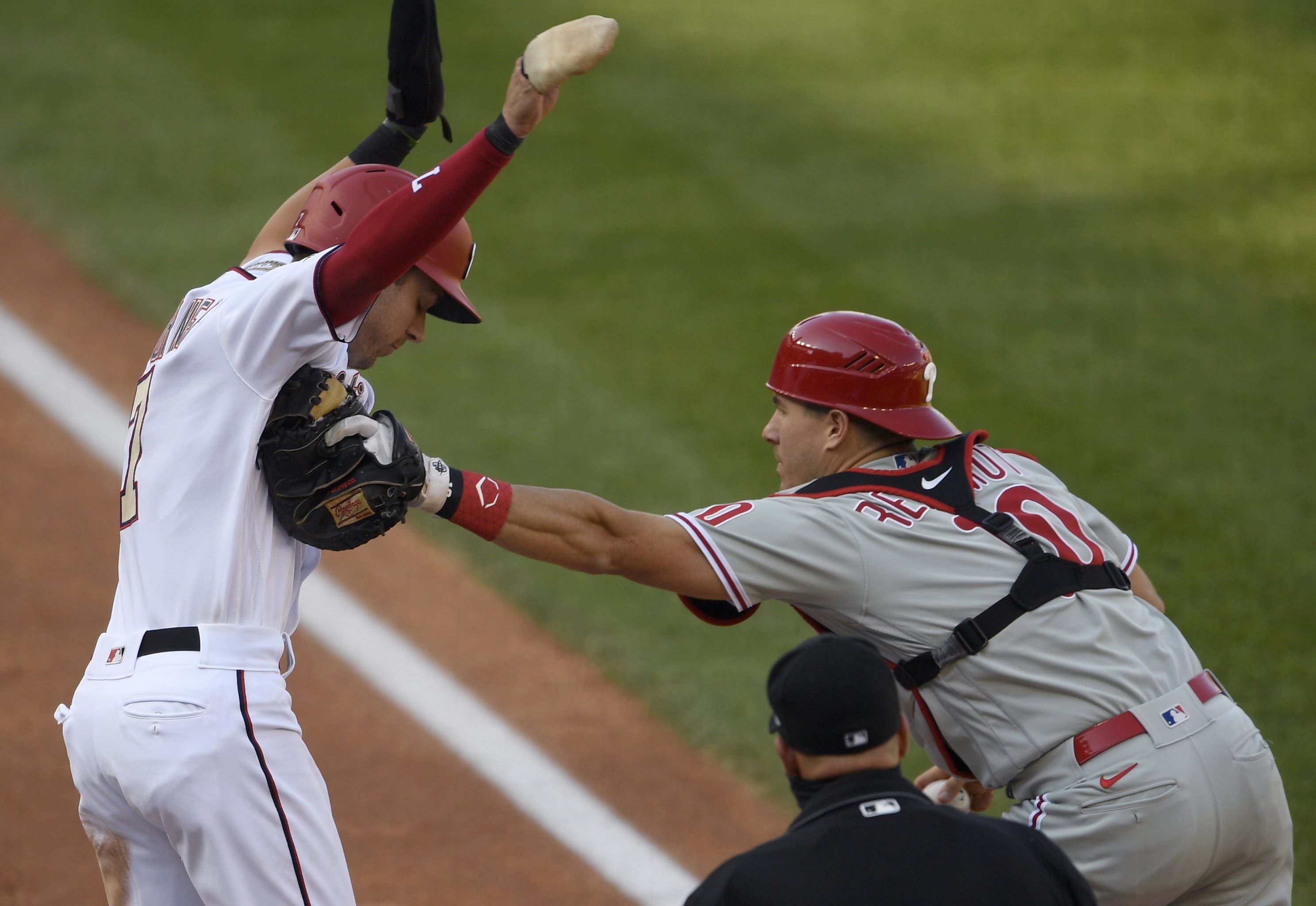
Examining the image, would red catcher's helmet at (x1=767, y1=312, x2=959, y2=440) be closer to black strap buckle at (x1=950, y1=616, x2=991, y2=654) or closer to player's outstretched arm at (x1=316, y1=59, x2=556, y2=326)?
black strap buckle at (x1=950, y1=616, x2=991, y2=654)

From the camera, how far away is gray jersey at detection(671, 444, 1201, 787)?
329 centimetres

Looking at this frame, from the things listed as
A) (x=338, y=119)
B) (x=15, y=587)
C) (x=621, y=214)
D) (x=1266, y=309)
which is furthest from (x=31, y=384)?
(x=1266, y=309)

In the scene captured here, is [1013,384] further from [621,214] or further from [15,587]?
[15,587]

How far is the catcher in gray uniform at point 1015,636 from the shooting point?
3.25 metres

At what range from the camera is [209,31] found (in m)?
10.7

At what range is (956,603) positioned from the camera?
330cm

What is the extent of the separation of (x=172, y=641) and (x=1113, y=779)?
7.08 feet

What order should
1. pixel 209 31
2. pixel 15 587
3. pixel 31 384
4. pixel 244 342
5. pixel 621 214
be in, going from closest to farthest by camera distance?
1. pixel 244 342
2. pixel 15 587
3. pixel 31 384
4. pixel 621 214
5. pixel 209 31

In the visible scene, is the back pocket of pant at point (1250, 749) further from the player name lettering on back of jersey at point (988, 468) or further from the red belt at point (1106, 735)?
the player name lettering on back of jersey at point (988, 468)

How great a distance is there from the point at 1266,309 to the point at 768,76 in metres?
4.24

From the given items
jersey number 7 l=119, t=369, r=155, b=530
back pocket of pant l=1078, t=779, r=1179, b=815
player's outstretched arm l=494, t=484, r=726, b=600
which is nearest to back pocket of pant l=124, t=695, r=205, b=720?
jersey number 7 l=119, t=369, r=155, b=530

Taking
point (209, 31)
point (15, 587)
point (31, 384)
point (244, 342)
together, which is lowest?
point (15, 587)

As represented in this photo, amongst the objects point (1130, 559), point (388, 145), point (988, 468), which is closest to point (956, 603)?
point (988, 468)

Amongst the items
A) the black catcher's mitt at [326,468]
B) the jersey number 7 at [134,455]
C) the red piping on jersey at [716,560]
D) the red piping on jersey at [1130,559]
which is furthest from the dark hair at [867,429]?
the jersey number 7 at [134,455]
